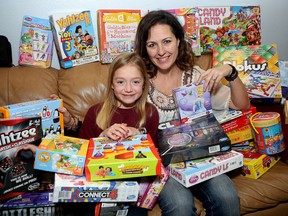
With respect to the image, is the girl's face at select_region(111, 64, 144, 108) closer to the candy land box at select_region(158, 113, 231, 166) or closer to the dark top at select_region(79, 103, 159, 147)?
the dark top at select_region(79, 103, 159, 147)

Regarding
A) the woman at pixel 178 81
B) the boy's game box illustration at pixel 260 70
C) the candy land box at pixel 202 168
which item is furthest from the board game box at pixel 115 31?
the candy land box at pixel 202 168

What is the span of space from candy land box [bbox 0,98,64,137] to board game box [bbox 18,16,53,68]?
516mm

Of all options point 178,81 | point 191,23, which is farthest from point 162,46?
point 191,23

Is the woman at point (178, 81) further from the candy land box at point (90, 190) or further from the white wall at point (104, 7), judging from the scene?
the white wall at point (104, 7)

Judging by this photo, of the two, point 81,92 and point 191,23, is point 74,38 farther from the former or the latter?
point 191,23

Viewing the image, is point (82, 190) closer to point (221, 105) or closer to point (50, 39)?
point (221, 105)

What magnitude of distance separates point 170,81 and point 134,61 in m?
0.26

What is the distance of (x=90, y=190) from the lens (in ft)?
3.20

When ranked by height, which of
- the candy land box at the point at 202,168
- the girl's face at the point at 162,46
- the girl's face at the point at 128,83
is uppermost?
the girl's face at the point at 162,46

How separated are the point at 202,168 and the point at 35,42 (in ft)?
3.72

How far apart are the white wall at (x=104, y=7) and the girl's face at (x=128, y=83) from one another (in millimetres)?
626

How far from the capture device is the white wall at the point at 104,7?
1718 millimetres

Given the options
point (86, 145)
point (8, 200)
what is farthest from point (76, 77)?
point (8, 200)

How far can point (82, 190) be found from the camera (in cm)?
97
